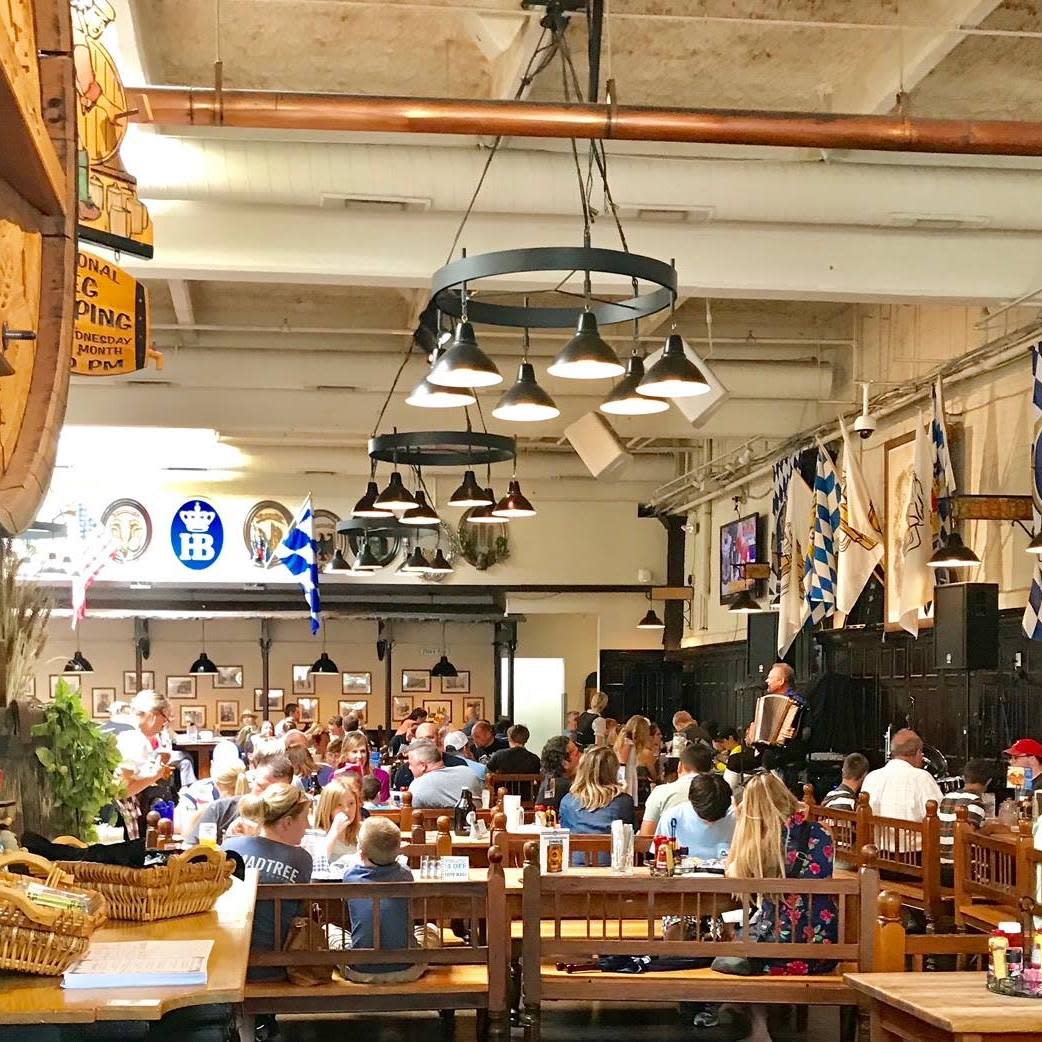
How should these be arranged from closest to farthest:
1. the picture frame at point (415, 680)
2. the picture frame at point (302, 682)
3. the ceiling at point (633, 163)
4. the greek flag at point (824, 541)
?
the ceiling at point (633, 163) → the greek flag at point (824, 541) → the picture frame at point (302, 682) → the picture frame at point (415, 680)

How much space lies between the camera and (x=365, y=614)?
22.5m

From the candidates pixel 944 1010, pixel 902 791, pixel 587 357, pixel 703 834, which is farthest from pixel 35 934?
pixel 902 791

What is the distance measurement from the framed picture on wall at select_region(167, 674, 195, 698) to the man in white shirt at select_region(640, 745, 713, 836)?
16867mm

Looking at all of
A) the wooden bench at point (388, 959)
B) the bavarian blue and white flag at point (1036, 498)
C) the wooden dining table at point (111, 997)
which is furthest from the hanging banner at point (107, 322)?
the bavarian blue and white flag at point (1036, 498)

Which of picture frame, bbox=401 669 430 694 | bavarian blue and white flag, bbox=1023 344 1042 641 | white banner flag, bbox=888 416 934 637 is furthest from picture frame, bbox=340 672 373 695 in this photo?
bavarian blue and white flag, bbox=1023 344 1042 641

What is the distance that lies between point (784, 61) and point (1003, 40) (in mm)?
1214

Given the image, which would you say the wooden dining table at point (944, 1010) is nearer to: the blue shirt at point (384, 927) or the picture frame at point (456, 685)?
the blue shirt at point (384, 927)

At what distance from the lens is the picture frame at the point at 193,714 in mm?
24986

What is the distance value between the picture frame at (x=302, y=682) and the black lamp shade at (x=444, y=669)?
2005 millimetres

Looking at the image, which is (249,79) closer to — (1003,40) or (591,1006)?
(1003,40)

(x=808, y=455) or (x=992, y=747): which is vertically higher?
(x=808, y=455)

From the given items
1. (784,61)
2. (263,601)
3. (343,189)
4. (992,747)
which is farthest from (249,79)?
(263,601)

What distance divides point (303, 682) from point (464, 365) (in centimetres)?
1938

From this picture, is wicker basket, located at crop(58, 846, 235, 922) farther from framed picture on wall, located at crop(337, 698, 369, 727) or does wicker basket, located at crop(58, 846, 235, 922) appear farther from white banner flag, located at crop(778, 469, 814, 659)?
framed picture on wall, located at crop(337, 698, 369, 727)
